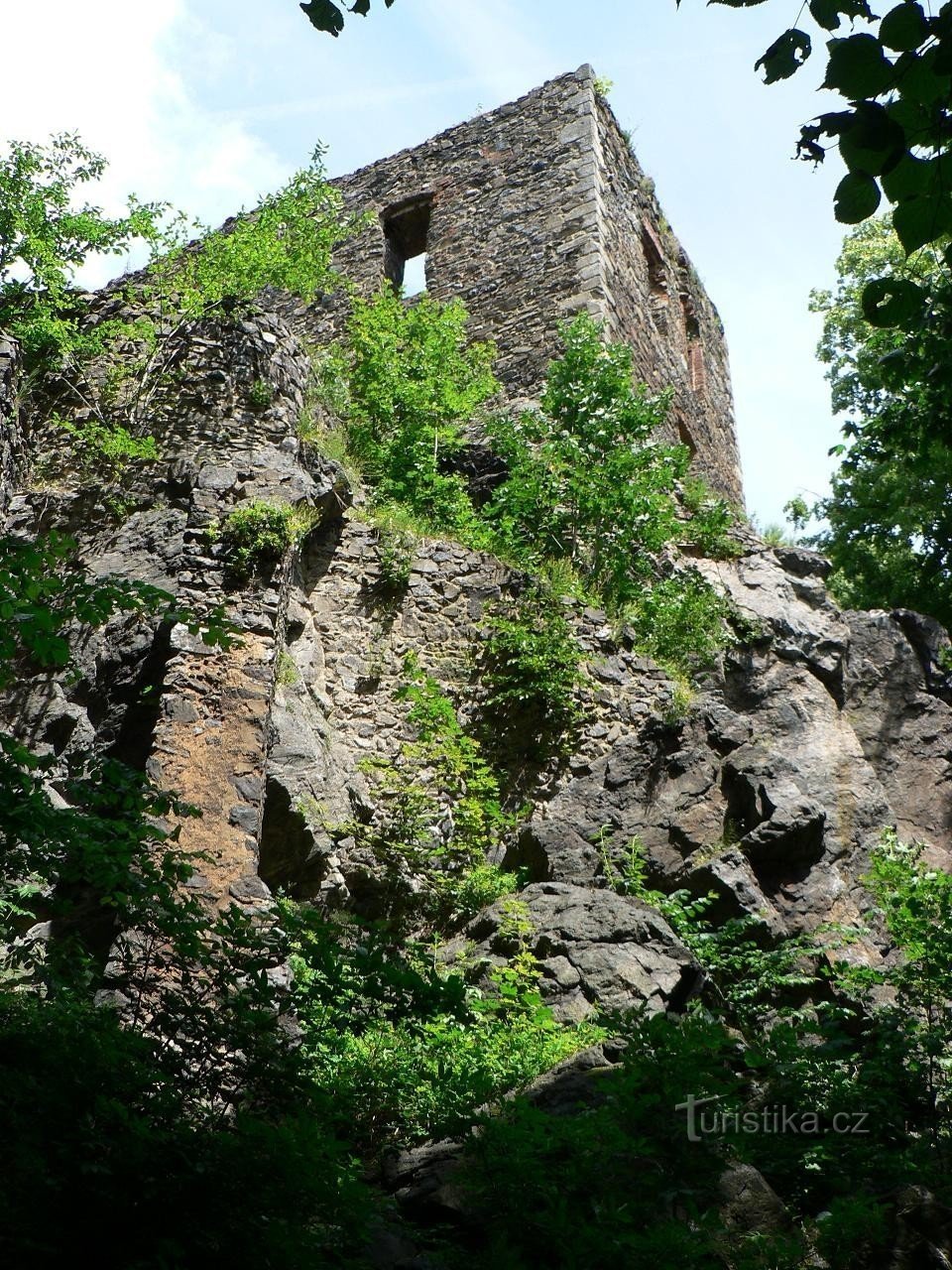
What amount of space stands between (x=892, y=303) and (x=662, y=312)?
1302cm

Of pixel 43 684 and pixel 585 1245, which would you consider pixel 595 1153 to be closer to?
pixel 585 1245

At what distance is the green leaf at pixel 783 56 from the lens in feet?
10.4

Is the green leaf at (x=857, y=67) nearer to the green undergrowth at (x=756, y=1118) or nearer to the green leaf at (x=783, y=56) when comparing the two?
the green leaf at (x=783, y=56)

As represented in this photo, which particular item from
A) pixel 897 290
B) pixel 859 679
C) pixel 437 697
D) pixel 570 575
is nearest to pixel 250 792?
pixel 437 697

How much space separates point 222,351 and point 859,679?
5961mm

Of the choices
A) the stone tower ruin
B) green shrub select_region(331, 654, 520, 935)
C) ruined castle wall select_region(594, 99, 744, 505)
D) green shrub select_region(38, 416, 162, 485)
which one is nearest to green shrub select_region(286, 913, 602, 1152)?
green shrub select_region(331, 654, 520, 935)

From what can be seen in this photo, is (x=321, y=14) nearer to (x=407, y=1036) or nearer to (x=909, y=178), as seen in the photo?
(x=909, y=178)

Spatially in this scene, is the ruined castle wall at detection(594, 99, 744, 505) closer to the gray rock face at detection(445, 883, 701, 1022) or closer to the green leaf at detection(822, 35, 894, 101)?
the gray rock face at detection(445, 883, 701, 1022)

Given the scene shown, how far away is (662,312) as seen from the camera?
1556 centimetres

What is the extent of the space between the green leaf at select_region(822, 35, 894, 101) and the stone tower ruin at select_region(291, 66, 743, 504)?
9.87m

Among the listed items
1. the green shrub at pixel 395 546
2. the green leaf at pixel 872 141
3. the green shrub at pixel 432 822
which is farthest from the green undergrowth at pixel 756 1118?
the green shrub at pixel 395 546

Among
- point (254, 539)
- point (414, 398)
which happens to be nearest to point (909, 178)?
point (254, 539)

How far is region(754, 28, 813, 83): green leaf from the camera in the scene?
318cm

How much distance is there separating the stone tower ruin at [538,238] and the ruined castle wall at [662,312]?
0.03 metres
